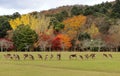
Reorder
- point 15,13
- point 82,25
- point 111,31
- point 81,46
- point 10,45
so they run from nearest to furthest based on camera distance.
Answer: point 10,45
point 81,46
point 111,31
point 82,25
point 15,13

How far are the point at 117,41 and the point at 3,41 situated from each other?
30809 millimetres

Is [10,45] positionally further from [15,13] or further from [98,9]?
[98,9]

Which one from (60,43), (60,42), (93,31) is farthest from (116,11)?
(60,43)

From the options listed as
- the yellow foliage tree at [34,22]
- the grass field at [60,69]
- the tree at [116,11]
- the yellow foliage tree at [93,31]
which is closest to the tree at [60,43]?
the yellow foliage tree at [93,31]

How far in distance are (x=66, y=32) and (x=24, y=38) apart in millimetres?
20591

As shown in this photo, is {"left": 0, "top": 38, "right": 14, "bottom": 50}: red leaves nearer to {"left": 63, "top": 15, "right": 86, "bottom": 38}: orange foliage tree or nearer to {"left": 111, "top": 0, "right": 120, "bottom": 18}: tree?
{"left": 63, "top": 15, "right": 86, "bottom": 38}: orange foliage tree

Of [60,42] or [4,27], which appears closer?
[60,42]

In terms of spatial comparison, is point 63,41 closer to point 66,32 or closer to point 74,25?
point 66,32

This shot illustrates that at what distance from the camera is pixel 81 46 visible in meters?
Answer: 99.9

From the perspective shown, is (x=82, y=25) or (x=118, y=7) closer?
(x=82, y=25)

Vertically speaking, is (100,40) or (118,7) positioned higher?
(118,7)

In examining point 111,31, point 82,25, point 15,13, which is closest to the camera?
point 111,31

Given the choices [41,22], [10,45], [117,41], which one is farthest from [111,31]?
[10,45]

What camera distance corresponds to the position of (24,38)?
306 ft
